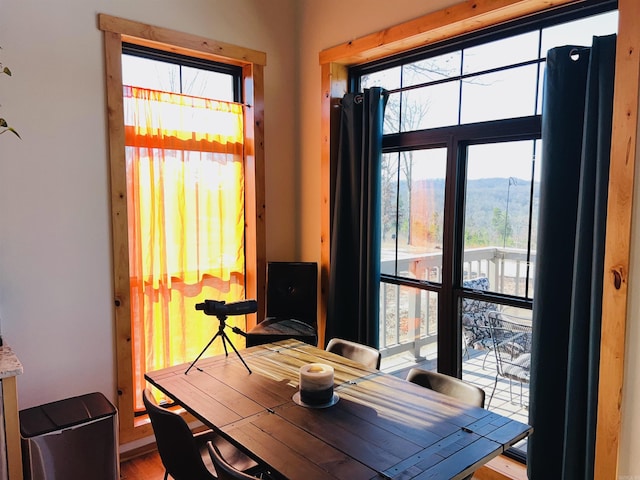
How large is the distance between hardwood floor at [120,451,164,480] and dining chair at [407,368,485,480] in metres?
1.63

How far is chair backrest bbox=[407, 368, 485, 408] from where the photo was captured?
203 cm

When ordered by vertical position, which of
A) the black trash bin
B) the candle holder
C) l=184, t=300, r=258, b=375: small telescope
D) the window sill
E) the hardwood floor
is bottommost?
the hardwood floor

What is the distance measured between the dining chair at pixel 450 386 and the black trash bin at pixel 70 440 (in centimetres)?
154

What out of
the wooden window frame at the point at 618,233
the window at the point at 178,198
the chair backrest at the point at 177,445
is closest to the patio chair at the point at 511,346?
the wooden window frame at the point at 618,233

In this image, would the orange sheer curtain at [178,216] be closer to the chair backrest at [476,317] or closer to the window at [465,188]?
the window at [465,188]

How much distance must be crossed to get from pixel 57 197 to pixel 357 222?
187 centimetres

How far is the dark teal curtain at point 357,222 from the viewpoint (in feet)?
10.4

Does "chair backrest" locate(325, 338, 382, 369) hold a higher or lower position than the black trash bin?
higher

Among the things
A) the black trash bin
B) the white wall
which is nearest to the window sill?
the black trash bin

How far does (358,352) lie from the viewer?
8.59 feet

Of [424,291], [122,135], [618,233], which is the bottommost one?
[424,291]

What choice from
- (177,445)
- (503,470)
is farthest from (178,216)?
(503,470)

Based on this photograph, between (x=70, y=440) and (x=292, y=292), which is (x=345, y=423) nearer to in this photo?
(x=70, y=440)

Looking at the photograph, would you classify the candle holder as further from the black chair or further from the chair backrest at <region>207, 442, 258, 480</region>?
the black chair
